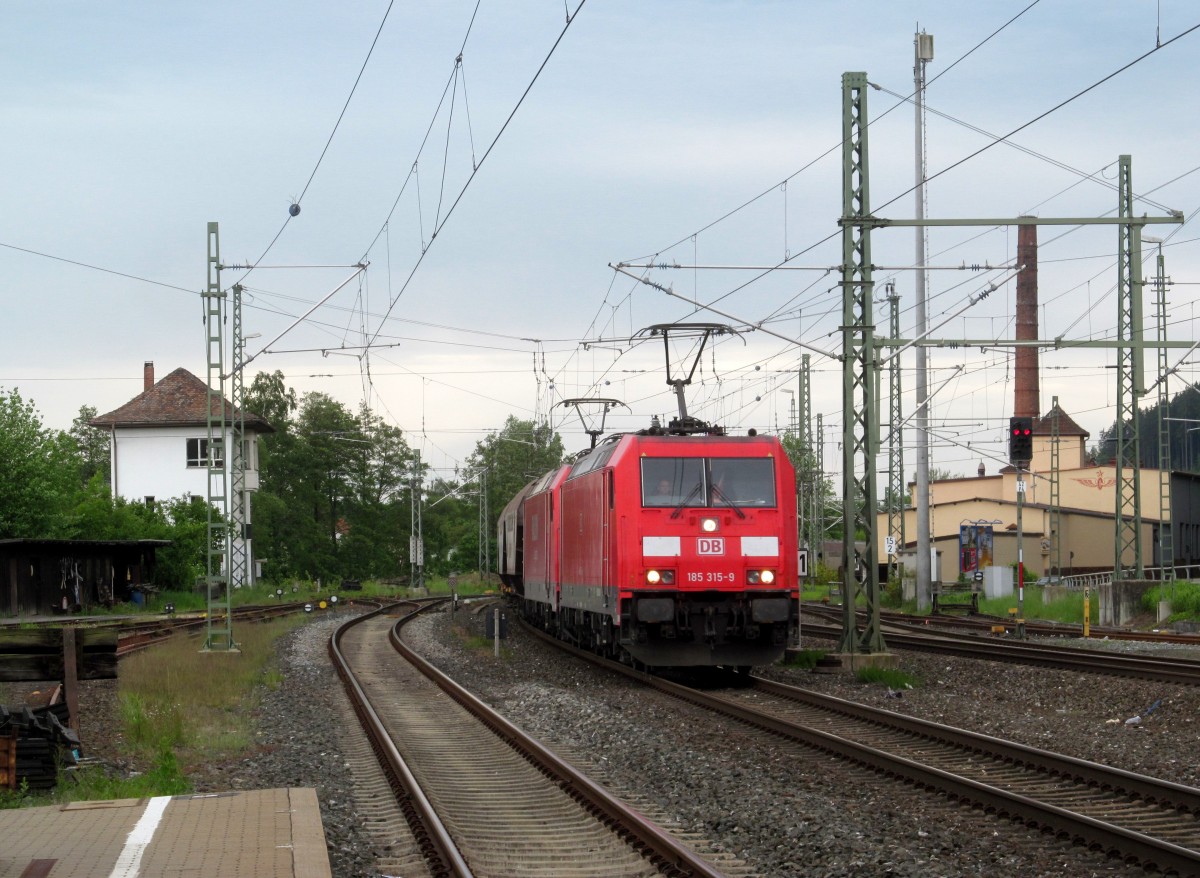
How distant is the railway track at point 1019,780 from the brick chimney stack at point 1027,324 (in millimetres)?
50118

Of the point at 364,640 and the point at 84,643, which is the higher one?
the point at 84,643

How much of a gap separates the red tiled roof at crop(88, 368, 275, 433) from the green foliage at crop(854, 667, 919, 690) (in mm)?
46191

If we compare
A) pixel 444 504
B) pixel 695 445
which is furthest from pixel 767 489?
pixel 444 504

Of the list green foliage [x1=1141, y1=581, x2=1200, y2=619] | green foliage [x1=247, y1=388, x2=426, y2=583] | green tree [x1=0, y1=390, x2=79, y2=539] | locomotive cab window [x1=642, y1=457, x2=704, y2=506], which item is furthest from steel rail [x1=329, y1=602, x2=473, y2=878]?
green foliage [x1=247, y1=388, x2=426, y2=583]

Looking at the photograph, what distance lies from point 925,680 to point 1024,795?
8.86 m

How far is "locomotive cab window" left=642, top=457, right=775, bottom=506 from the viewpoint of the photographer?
59.8 feet

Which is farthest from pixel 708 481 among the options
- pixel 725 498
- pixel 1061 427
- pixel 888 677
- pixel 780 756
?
pixel 1061 427

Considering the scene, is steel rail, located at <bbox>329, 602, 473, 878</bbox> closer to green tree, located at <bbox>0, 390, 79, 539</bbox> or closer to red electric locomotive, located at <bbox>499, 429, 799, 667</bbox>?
red electric locomotive, located at <bbox>499, 429, 799, 667</bbox>

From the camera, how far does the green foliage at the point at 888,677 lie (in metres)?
18.0

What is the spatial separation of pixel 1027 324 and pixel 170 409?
39796 mm

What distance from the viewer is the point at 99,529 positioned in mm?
48656

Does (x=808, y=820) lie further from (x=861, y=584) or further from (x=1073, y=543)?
(x=1073, y=543)

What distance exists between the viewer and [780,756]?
12.0 meters

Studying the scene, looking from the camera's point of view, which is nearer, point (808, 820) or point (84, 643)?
point (808, 820)
